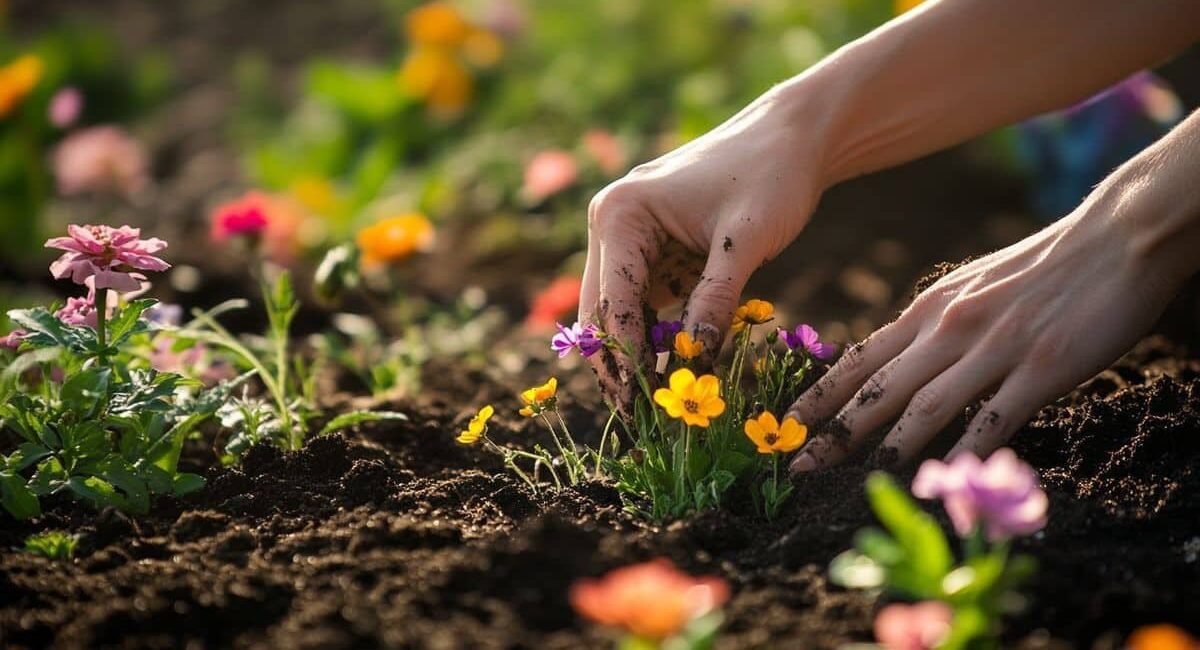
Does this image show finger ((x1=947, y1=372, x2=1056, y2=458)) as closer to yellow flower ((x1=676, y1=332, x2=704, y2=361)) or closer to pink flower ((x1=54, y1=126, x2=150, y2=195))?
yellow flower ((x1=676, y1=332, x2=704, y2=361))

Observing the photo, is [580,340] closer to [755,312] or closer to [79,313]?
[755,312]

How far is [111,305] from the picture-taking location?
216 cm

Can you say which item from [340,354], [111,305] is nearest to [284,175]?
[340,354]

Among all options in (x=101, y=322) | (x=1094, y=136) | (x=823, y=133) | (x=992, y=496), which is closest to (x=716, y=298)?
(x=823, y=133)

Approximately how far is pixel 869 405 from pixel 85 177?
3.67 m

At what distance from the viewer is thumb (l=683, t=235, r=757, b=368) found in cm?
190

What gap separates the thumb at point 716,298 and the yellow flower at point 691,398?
0.14 m

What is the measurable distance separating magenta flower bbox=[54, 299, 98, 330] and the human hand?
118cm

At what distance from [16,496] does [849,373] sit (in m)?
1.32

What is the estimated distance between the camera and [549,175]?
12.8 ft

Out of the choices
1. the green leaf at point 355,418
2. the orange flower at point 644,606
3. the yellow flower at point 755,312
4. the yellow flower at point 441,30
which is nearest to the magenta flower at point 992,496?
the orange flower at point 644,606

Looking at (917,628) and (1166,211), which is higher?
(1166,211)

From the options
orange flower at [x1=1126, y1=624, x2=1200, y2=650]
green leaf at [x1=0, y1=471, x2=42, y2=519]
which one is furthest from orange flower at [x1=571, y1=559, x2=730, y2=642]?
green leaf at [x1=0, y1=471, x2=42, y2=519]

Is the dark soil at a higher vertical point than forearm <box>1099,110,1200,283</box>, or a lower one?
lower
